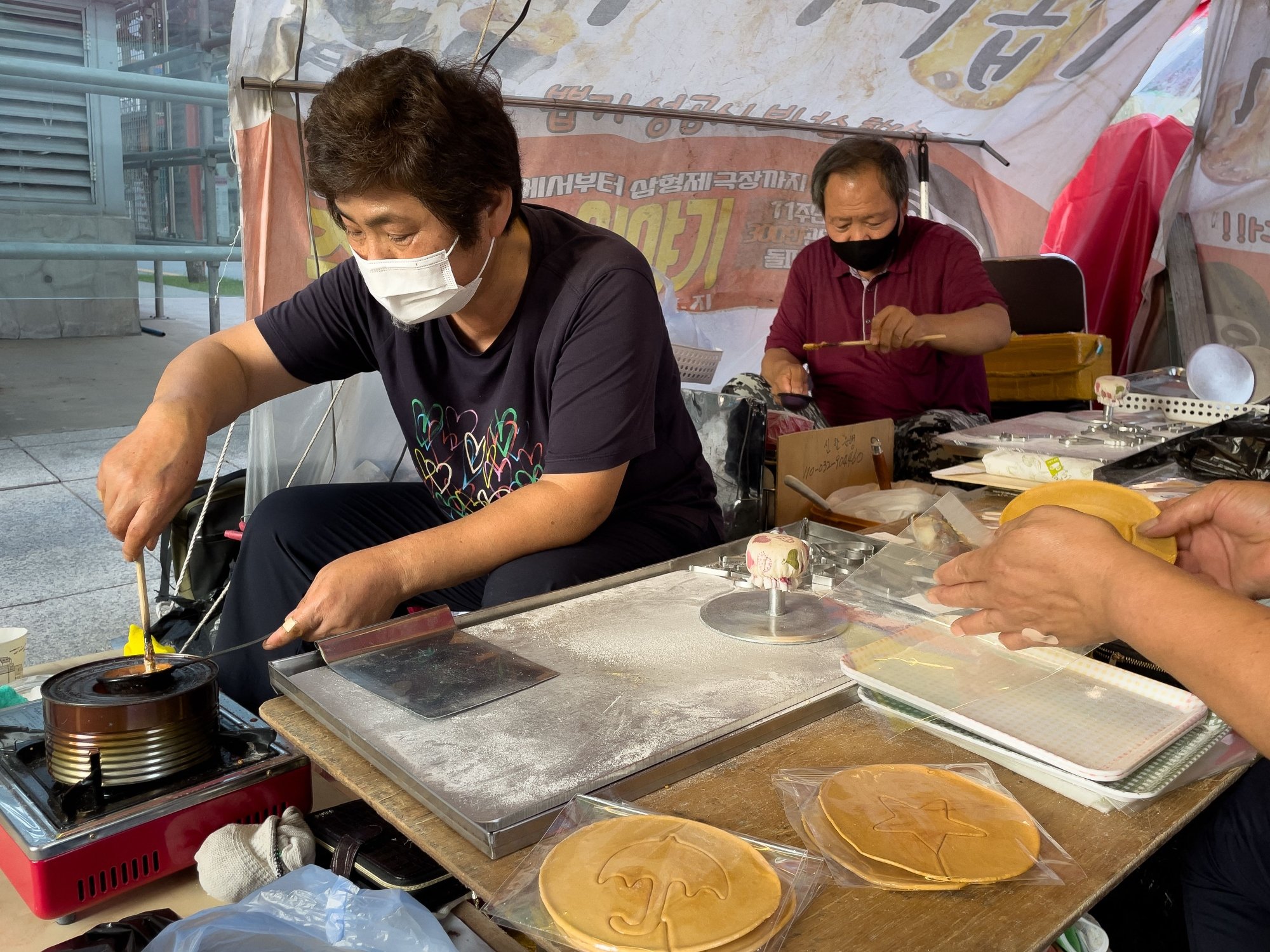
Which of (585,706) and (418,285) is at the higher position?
(418,285)

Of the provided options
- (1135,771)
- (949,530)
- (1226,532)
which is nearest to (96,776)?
(1135,771)

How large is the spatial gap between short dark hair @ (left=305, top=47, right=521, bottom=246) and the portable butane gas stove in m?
0.85

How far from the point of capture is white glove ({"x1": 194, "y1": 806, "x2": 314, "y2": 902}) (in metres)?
1.09

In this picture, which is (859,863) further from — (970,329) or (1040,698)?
(970,329)

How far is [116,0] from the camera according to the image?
420 centimetres

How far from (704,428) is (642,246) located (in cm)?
132

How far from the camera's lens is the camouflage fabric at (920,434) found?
A: 2.93m

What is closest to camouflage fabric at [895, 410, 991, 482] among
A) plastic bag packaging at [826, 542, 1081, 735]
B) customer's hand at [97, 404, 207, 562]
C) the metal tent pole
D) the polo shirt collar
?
the polo shirt collar

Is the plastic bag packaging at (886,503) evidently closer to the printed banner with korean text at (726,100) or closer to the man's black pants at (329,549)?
the man's black pants at (329,549)

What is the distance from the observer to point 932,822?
877 mm

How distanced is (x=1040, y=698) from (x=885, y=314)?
2.06m

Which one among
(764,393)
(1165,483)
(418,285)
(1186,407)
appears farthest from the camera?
(764,393)

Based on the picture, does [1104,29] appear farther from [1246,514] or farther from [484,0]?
[1246,514]

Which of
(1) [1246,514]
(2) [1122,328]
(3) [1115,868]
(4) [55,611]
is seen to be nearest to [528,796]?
(3) [1115,868]
